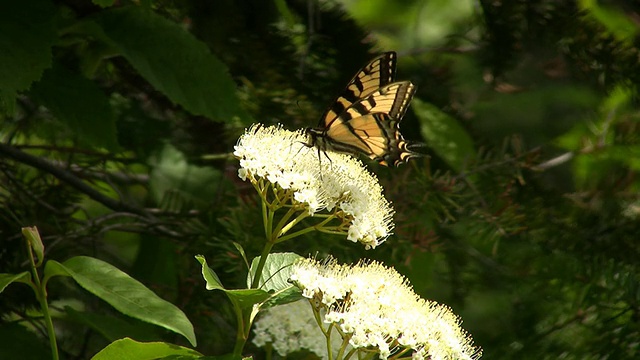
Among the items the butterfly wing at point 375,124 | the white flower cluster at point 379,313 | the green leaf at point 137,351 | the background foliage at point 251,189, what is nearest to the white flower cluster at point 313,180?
the white flower cluster at point 379,313

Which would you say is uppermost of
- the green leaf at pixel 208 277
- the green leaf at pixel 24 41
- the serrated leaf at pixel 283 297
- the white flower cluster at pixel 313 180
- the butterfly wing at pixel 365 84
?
the green leaf at pixel 24 41

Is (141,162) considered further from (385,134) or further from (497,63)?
(497,63)

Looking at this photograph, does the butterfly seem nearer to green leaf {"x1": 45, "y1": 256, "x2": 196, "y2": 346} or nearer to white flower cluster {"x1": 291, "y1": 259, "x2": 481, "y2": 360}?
white flower cluster {"x1": 291, "y1": 259, "x2": 481, "y2": 360}

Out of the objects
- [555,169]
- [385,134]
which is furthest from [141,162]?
[555,169]

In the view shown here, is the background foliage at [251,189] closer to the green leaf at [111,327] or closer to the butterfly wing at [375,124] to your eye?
the green leaf at [111,327]

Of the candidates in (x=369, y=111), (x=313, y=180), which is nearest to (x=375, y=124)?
(x=369, y=111)

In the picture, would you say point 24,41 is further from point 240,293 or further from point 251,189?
point 240,293
